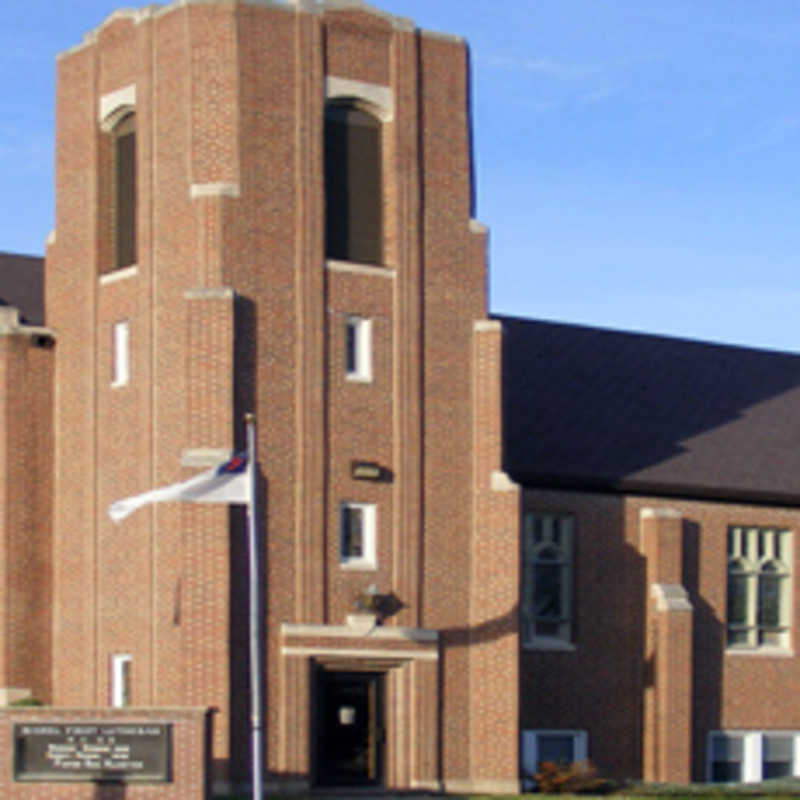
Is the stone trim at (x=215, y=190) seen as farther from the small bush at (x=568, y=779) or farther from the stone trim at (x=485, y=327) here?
the small bush at (x=568, y=779)

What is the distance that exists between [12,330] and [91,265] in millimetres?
1970

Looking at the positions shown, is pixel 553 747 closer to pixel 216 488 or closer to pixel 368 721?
pixel 368 721

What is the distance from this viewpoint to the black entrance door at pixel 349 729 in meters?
33.4

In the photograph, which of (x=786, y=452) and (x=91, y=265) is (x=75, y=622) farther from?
(x=786, y=452)

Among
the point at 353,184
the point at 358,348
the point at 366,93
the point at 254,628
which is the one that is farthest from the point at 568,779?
the point at 366,93

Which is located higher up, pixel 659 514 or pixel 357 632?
pixel 659 514

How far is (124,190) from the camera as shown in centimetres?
3575

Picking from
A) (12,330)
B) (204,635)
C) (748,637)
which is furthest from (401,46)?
(748,637)

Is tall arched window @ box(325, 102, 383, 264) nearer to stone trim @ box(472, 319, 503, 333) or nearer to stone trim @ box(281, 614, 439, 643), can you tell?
stone trim @ box(472, 319, 503, 333)

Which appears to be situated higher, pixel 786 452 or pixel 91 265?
pixel 91 265

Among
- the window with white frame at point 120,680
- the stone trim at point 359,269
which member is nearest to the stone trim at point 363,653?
the window with white frame at point 120,680

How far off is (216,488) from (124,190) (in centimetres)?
717

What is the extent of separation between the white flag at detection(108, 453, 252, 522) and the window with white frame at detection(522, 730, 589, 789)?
9.36m

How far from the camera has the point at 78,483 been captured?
35531 mm
